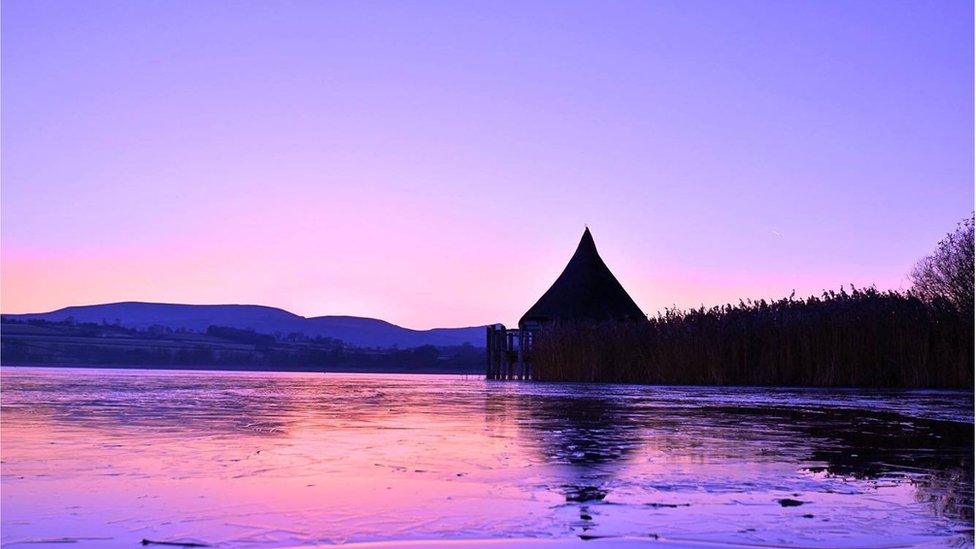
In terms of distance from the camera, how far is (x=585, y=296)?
4200 cm

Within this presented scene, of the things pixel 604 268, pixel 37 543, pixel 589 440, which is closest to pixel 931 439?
pixel 589 440

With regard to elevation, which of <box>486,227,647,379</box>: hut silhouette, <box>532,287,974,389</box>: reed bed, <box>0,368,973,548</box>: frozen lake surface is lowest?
<box>0,368,973,548</box>: frozen lake surface

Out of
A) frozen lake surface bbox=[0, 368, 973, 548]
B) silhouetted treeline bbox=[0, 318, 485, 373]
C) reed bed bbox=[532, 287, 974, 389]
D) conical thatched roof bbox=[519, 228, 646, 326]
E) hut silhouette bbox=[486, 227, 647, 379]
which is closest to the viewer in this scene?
frozen lake surface bbox=[0, 368, 973, 548]

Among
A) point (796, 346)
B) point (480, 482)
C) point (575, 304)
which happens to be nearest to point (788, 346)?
point (796, 346)

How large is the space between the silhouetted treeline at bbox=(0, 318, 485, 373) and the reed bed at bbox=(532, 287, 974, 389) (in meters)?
64.0

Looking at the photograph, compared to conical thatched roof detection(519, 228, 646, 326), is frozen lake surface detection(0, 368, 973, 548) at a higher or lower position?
lower

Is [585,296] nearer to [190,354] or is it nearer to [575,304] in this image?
[575,304]

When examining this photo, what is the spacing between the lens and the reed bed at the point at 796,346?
22.7m

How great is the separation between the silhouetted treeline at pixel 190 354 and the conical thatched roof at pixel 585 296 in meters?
50.3

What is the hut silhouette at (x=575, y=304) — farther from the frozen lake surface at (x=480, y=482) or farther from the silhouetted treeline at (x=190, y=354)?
the silhouetted treeline at (x=190, y=354)

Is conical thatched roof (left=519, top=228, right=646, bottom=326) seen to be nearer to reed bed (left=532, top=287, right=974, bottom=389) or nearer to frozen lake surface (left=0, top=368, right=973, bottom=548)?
reed bed (left=532, top=287, right=974, bottom=389)

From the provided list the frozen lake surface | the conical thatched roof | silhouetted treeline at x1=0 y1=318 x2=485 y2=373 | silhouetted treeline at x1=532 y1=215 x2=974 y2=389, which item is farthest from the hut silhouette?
silhouetted treeline at x1=0 y1=318 x2=485 y2=373

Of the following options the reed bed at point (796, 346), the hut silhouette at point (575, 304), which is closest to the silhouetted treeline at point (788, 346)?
the reed bed at point (796, 346)

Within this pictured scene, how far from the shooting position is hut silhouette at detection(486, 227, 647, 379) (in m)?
39.0
